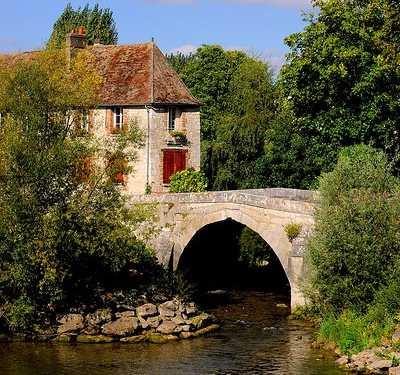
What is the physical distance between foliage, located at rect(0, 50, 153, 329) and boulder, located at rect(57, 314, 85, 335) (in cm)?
52

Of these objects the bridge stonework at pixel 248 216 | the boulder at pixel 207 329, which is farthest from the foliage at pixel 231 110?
the boulder at pixel 207 329

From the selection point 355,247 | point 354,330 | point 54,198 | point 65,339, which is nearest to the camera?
point 354,330

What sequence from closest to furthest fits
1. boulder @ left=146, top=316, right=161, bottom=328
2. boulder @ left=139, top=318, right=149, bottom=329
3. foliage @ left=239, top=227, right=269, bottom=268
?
boulder @ left=139, top=318, right=149, bottom=329, boulder @ left=146, top=316, right=161, bottom=328, foliage @ left=239, top=227, right=269, bottom=268

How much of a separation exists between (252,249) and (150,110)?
27.6ft

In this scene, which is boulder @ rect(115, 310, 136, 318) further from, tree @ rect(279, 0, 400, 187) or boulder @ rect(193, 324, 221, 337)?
tree @ rect(279, 0, 400, 187)

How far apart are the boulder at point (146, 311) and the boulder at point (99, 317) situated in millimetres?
1026

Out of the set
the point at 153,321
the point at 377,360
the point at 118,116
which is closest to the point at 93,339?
the point at 153,321

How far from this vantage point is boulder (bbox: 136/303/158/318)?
35.9 meters

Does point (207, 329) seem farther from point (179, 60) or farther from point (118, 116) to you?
point (179, 60)

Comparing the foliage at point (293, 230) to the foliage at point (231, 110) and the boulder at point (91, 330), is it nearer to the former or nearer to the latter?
the boulder at point (91, 330)

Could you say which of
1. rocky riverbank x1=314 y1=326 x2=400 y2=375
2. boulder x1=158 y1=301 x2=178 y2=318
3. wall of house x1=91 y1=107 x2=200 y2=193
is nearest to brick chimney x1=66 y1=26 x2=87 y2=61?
wall of house x1=91 y1=107 x2=200 y2=193

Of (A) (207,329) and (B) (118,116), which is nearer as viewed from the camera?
(A) (207,329)

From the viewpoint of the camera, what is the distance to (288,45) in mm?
45562

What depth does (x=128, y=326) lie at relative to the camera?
3500 cm
